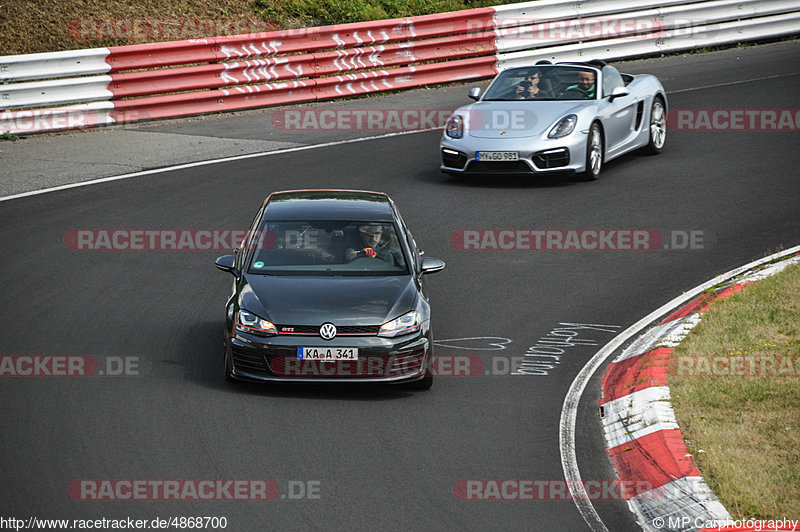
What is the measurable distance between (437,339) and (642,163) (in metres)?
7.77

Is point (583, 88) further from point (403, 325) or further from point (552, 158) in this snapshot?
point (403, 325)

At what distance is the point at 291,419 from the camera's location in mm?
7695

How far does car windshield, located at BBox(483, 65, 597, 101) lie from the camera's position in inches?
610

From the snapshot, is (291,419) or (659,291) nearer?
(291,419)

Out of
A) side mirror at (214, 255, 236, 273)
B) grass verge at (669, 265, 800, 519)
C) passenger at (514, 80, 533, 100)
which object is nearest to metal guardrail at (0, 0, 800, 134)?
passenger at (514, 80, 533, 100)

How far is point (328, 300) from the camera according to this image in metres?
8.23

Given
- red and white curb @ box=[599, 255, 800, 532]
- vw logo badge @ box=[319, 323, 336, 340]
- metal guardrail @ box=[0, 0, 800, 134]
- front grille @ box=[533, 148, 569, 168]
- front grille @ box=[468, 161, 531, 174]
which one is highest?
metal guardrail @ box=[0, 0, 800, 134]

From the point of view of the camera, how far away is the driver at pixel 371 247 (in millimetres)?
8969

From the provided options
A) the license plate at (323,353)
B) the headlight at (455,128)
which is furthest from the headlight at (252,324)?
the headlight at (455,128)

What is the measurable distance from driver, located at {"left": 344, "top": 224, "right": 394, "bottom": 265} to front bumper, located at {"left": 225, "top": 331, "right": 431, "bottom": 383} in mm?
1062

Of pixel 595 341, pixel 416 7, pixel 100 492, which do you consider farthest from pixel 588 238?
pixel 416 7

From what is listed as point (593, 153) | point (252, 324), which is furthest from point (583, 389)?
point (593, 153)

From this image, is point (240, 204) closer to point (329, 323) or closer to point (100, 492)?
point (329, 323)

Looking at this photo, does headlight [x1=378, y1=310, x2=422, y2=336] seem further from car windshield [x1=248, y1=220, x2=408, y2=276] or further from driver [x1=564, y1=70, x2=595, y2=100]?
driver [x1=564, y1=70, x2=595, y2=100]
